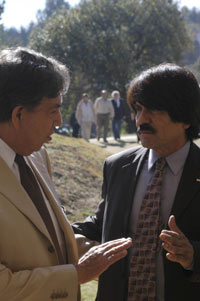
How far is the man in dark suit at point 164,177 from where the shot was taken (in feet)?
9.16

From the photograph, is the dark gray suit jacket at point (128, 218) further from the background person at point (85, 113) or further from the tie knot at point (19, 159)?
the background person at point (85, 113)

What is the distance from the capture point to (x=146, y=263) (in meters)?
2.83

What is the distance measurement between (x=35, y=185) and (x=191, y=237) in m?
0.82

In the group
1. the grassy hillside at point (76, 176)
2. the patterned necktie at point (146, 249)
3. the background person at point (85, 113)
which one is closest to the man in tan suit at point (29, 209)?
the patterned necktie at point (146, 249)

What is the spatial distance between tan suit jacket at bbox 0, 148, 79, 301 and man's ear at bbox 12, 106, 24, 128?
0.57 ft

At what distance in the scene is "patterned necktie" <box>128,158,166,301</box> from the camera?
2.80 meters

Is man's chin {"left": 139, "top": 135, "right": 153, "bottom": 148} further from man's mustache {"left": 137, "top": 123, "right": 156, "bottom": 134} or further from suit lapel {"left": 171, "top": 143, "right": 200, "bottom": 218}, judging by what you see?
suit lapel {"left": 171, "top": 143, "right": 200, "bottom": 218}

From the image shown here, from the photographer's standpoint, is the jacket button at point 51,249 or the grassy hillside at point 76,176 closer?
the jacket button at point 51,249

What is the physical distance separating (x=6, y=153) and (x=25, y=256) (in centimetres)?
46

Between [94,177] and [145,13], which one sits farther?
[145,13]

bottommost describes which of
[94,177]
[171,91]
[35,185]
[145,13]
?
[94,177]

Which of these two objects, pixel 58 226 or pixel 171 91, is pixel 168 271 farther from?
pixel 171 91

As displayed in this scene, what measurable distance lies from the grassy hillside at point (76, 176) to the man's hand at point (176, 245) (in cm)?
533

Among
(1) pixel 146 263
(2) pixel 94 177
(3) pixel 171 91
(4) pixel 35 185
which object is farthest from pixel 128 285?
(2) pixel 94 177
